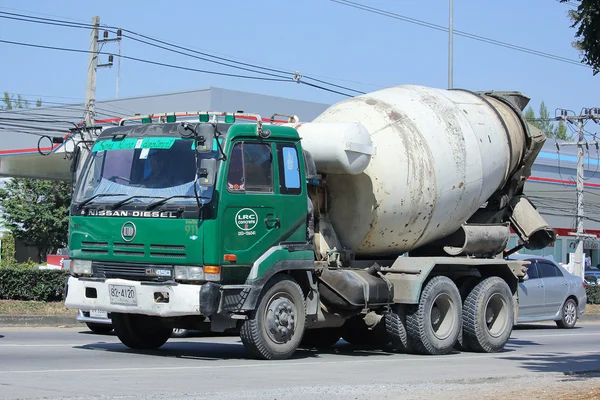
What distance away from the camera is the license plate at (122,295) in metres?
11.3

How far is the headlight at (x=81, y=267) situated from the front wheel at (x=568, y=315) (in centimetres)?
1358

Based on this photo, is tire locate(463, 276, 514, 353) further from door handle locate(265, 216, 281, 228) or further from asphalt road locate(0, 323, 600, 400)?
door handle locate(265, 216, 281, 228)

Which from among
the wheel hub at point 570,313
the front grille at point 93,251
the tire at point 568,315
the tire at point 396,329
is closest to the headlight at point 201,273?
the front grille at point 93,251

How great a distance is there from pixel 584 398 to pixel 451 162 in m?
5.65

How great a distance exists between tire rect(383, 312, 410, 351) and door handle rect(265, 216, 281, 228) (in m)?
2.72

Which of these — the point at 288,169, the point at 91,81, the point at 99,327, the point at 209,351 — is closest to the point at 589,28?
the point at 288,169

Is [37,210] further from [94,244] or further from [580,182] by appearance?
[94,244]

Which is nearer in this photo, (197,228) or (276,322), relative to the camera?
(197,228)

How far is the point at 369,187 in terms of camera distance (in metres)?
13.2

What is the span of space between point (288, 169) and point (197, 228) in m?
1.60

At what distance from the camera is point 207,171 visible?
36.4 feet

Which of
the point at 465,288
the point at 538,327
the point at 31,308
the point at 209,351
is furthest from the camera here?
the point at 538,327

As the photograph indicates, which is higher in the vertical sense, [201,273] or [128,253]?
[128,253]

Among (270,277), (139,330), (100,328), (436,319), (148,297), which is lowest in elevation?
(100,328)
